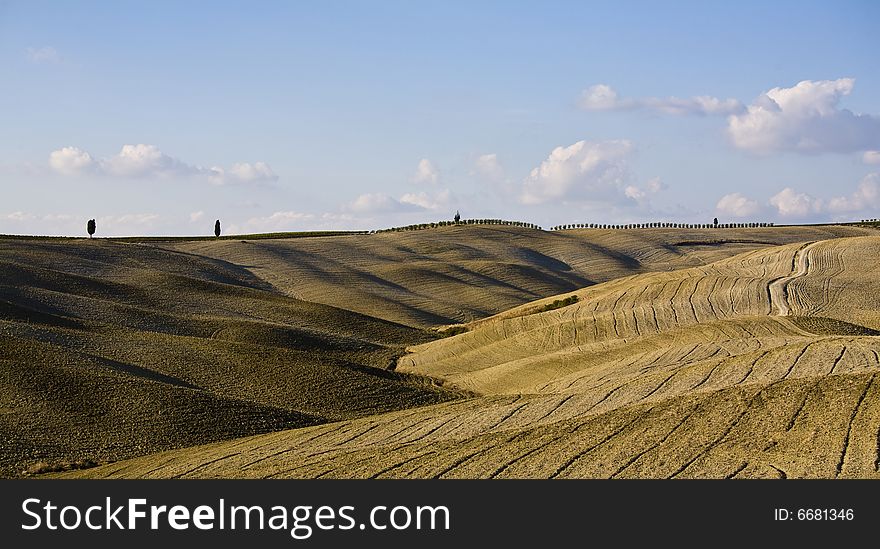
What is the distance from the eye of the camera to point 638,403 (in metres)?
27.7

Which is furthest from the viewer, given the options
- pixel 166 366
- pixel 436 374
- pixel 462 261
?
pixel 462 261

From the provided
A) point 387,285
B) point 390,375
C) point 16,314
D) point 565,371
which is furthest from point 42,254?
Result: point 565,371

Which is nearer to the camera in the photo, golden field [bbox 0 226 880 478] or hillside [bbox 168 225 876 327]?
golden field [bbox 0 226 880 478]

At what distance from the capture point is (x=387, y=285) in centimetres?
8331

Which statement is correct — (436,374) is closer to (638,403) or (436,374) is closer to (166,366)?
(166,366)

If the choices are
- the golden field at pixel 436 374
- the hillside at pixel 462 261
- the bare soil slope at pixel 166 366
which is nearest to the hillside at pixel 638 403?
the golden field at pixel 436 374

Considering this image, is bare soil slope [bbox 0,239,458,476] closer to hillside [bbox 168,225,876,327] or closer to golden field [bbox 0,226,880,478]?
golden field [bbox 0,226,880,478]

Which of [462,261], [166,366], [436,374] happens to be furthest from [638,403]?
[462,261]

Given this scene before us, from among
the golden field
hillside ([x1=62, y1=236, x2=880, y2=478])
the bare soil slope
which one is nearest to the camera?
hillside ([x1=62, y1=236, x2=880, y2=478])

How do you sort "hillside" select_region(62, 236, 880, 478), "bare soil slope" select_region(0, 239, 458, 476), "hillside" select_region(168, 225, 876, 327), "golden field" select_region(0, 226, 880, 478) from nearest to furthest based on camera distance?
1. "hillside" select_region(62, 236, 880, 478)
2. "golden field" select_region(0, 226, 880, 478)
3. "bare soil slope" select_region(0, 239, 458, 476)
4. "hillside" select_region(168, 225, 876, 327)

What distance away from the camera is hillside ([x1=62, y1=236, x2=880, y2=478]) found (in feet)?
69.0

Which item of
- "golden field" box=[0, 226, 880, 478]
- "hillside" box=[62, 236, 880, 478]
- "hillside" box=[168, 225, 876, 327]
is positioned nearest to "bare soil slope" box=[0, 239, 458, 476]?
"golden field" box=[0, 226, 880, 478]

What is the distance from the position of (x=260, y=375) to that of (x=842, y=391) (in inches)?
818
